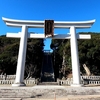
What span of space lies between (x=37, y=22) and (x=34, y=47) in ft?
33.0

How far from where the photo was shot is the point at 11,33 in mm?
12312

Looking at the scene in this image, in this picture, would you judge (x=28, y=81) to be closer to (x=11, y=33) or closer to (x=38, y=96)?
(x=11, y=33)

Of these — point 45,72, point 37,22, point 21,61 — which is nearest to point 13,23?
point 37,22

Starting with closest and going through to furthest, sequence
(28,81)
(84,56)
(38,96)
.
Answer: (38,96) → (28,81) → (84,56)

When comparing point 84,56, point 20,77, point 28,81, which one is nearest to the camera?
point 20,77

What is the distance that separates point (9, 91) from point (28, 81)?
23.3ft

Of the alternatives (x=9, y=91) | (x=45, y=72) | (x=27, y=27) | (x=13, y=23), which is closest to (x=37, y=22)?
(x=27, y=27)

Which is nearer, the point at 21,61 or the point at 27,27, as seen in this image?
the point at 21,61

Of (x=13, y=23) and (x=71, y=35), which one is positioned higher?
(x=13, y=23)

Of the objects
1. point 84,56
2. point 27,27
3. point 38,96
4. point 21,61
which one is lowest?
point 38,96

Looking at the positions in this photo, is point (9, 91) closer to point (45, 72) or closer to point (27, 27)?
point (27, 27)

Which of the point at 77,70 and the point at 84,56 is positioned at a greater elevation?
the point at 84,56

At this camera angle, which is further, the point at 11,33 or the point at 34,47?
the point at 34,47

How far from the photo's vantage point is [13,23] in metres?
12.6
